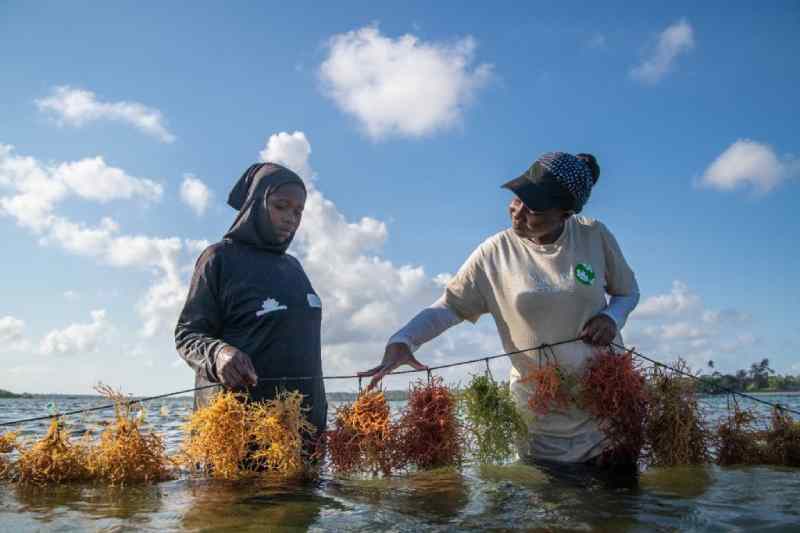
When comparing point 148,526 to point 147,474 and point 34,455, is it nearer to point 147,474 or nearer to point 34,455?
point 147,474

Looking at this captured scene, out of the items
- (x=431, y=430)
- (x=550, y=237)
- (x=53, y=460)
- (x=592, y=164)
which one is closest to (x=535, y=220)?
(x=550, y=237)

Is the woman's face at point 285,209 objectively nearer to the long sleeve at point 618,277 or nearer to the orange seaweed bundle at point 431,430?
the orange seaweed bundle at point 431,430

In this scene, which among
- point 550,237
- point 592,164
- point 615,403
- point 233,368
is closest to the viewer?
point 233,368

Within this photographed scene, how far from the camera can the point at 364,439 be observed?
413 centimetres

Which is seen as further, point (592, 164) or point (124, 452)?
point (592, 164)

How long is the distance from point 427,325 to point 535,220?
1120mm

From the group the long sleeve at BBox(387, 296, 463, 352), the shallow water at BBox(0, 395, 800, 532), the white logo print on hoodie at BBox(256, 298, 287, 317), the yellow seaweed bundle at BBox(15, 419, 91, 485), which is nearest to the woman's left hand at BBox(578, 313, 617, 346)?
the shallow water at BBox(0, 395, 800, 532)

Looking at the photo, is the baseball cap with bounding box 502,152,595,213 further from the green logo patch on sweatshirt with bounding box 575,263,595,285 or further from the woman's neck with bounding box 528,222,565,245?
the green logo patch on sweatshirt with bounding box 575,263,595,285

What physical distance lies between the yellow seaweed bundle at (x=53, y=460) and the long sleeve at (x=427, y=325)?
91.9 inches

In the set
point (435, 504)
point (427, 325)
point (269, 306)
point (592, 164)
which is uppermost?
point (592, 164)

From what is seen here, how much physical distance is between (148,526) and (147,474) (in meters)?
1.31

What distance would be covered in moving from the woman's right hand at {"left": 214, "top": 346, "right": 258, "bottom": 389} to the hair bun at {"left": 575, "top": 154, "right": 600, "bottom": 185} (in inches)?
107

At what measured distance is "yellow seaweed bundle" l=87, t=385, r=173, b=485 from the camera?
4.15 m

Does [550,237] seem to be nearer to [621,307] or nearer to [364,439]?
[621,307]
